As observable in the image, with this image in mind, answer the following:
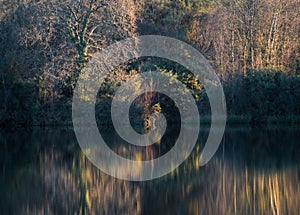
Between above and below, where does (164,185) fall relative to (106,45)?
below

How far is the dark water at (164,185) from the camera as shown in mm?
9227

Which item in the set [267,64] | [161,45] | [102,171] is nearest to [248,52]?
[267,64]

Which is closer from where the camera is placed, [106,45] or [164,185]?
[164,185]

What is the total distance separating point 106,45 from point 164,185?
43.5 feet

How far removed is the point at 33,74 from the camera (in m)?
24.4

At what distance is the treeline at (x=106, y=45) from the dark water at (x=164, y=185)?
676cm

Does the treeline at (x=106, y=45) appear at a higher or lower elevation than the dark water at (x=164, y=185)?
higher

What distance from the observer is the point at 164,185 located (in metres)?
11.2

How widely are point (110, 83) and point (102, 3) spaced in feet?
11.4

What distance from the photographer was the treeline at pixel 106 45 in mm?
23078

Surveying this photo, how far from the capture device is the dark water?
363 inches

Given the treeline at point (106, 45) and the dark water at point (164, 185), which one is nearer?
the dark water at point (164, 185)

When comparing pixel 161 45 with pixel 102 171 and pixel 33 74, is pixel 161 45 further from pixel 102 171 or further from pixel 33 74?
pixel 102 171

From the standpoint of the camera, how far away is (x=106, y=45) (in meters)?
23.6
